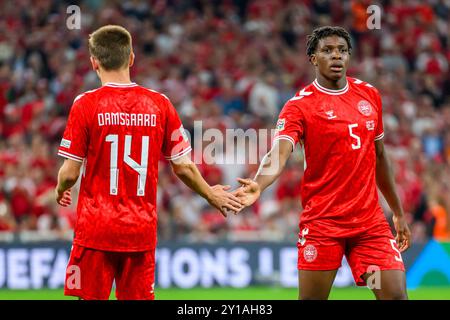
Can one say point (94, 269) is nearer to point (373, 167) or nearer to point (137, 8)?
point (373, 167)

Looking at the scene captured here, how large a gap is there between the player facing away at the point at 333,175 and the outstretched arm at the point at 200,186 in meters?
0.09

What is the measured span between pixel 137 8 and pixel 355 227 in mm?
13127

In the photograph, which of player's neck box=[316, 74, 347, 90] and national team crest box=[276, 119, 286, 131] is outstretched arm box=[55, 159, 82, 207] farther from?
player's neck box=[316, 74, 347, 90]

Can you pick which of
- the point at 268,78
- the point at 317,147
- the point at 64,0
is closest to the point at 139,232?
the point at 317,147

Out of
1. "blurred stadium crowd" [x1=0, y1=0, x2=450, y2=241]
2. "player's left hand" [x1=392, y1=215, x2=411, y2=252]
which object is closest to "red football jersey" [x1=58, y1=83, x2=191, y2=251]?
"player's left hand" [x1=392, y1=215, x2=411, y2=252]

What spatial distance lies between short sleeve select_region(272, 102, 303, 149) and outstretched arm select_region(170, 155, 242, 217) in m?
0.57

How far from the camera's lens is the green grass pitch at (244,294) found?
1332 centimetres

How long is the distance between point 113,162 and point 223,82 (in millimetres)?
11423

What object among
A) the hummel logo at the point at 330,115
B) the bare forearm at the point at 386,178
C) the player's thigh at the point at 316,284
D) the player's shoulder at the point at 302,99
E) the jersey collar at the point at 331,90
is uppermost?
the jersey collar at the point at 331,90

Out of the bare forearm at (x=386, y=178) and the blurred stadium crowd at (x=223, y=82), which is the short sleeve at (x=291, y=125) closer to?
the bare forearm at (x=386, y=178)

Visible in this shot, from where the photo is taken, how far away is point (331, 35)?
736cm

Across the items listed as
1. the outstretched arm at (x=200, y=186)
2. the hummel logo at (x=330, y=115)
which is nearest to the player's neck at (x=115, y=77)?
the outstretched arm at (x=200, y=186)

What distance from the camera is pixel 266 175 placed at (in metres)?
7.05
